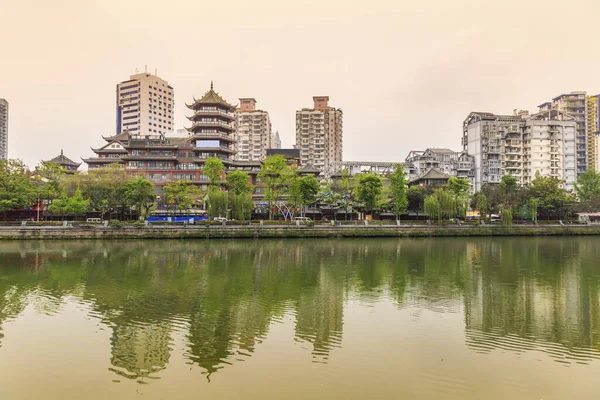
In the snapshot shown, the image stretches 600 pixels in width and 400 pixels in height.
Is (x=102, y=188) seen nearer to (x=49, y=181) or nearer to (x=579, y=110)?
(x=49, y=181)

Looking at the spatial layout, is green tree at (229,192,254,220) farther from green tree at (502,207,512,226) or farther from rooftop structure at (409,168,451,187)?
green tree at (502,207,512,226)

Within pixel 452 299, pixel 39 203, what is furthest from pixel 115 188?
pixel 452 299

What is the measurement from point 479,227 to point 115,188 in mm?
42099

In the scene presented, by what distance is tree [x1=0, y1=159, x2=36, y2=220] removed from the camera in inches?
1715

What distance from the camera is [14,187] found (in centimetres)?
4438

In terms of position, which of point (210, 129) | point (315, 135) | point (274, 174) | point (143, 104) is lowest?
point (274, 174)

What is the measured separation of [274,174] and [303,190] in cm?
456

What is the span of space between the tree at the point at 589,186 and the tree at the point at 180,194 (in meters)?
56.2

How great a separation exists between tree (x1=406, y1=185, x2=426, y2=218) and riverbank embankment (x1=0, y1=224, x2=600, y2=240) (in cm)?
640

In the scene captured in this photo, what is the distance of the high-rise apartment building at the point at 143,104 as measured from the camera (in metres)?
110

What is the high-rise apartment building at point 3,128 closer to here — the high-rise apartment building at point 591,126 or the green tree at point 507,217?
the green tree at point 507,217

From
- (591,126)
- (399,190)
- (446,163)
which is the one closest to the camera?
(399,190)

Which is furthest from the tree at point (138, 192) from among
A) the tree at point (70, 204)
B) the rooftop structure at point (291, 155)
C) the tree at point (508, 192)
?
the tree at point (508, 192)

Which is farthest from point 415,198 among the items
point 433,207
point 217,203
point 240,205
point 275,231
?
point 217,203
